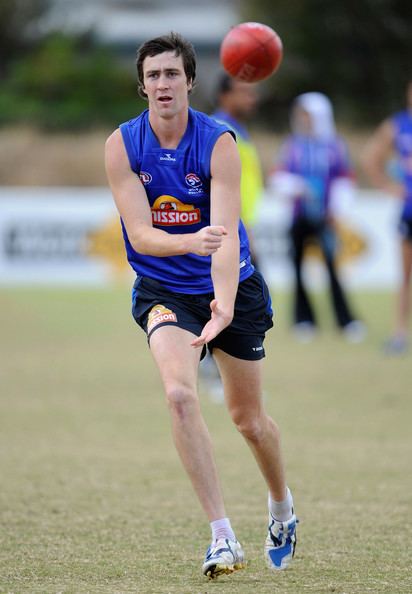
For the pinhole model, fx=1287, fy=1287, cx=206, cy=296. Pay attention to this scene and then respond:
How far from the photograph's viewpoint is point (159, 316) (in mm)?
5520

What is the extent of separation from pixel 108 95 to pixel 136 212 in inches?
1164

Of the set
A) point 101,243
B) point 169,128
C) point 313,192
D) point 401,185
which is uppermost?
point 169,128

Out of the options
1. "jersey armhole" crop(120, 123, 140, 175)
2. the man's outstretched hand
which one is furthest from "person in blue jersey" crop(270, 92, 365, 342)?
the man's outstretched hand

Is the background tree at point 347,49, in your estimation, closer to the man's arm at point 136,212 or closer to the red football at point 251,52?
the red football at point 251,52

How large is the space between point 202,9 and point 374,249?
26113 mm

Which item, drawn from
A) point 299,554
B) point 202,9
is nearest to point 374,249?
point 299,554

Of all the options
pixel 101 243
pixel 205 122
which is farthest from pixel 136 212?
pixel 101 243

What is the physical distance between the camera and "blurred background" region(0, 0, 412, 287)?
67.5 feet

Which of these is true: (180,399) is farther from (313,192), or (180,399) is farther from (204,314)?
(313,192)

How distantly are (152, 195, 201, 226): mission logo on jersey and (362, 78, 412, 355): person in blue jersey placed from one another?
25.0 feet

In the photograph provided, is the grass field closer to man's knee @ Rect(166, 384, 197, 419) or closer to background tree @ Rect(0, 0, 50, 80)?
man's knee @ Rect(166, 384, 197, 419)

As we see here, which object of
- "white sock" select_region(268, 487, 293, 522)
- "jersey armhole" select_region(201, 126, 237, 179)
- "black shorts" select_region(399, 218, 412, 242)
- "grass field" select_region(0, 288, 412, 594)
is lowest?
"grass field" select_region(0, 288, 412, 594)

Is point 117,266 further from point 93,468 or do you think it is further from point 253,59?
point 253,59

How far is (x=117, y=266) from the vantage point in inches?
814
